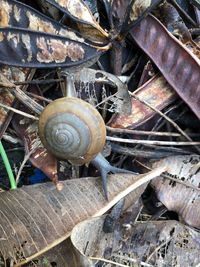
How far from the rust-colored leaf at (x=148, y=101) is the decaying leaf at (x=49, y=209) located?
0.16m

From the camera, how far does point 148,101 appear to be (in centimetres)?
158

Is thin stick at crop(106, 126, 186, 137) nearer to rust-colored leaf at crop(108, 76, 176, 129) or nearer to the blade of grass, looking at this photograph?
rust-colored leaf at crop(108, 76, 176, 129)

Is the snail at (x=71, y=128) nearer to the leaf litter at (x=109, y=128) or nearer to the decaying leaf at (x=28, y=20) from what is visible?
the leaf litter at (x=109, y=128)

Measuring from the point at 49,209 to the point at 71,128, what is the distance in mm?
246

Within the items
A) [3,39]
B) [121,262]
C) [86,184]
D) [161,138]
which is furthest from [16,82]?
[121,262]

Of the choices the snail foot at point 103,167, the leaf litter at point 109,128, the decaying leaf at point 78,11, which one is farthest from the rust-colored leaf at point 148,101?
the decaying leaf at point 78,11

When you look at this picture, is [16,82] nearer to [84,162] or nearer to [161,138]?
[84,162]

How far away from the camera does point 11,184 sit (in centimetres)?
159

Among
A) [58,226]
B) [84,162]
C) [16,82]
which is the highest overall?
[16,82]

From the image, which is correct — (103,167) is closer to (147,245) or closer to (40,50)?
(147,245)

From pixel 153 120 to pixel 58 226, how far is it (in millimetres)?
438

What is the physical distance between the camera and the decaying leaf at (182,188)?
1.56 meters

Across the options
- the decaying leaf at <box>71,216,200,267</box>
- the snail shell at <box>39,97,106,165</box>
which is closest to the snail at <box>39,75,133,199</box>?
the snail shell at <box>39,97,106,165</box>

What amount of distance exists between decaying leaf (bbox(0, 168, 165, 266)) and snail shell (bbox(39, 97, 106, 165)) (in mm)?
113
